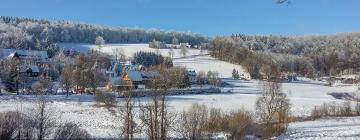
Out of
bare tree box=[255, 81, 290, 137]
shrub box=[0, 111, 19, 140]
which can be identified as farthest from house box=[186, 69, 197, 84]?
shrub box=[0, 111, 19, 140]

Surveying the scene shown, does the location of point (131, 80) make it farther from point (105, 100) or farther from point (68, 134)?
point (68, 134)

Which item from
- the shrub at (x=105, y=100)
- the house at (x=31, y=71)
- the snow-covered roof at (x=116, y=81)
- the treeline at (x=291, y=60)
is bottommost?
the shrub at (x=105, y=100)

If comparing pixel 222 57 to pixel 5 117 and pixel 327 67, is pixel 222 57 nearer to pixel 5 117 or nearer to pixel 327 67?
pixel 327 67

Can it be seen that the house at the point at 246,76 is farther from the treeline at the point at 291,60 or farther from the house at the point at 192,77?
the house at the point at 192,77

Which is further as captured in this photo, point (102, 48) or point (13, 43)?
point (102, 48)

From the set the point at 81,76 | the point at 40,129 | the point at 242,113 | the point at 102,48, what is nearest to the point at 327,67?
the point at 102,48

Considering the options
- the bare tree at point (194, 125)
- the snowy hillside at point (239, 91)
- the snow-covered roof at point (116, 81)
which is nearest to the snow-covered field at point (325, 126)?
the snowy hillside at point (239, 91)

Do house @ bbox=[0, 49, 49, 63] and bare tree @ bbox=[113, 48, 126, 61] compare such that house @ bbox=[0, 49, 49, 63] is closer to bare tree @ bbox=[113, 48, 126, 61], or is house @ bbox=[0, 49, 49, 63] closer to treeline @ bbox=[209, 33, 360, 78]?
bare tree @ bbox=[113, 48, 126, 61]

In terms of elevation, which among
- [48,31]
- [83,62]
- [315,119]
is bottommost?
[315,119]

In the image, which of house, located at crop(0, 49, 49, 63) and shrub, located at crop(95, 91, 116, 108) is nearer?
shrub, located at crop(95, 91, 116, 108)

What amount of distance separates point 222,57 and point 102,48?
52.2m

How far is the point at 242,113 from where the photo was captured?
39.0 m

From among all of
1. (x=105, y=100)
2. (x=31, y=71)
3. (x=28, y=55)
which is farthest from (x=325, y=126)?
(x=28, y=55)

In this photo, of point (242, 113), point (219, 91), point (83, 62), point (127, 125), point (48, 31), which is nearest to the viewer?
point (127, 125)
